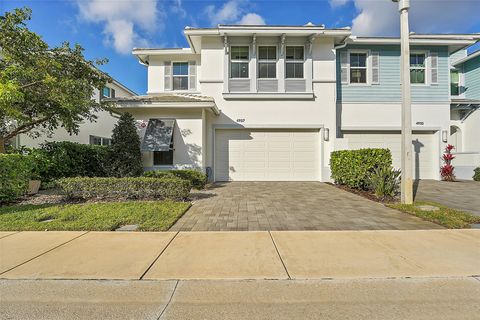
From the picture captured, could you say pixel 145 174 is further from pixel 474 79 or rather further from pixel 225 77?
pixel 474 79

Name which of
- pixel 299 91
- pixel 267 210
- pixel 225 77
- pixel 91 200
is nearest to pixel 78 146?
pixel 91 200

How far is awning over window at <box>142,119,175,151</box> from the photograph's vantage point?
11.9m

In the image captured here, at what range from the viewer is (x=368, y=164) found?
9.83m

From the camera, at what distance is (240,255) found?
4.17m

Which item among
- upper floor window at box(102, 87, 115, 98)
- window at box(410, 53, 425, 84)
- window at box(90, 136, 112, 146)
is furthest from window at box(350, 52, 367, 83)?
upper floor window at box(102, 87, 115, 98)

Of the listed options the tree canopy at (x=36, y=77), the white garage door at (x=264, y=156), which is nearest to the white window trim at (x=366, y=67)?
the white garage door at (x=264, y=156)

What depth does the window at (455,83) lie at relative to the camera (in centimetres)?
1622

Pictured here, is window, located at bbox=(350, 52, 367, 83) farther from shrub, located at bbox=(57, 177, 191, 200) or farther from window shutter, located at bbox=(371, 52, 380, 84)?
shrub, located at bbox=(57, 177, 191, 200)

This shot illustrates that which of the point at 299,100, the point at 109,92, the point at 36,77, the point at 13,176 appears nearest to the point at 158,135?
the point at 36,77

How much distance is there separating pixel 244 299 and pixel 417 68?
16.1m

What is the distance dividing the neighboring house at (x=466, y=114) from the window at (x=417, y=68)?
2.37 meters

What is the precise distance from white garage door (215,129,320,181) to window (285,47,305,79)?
2.90 meters

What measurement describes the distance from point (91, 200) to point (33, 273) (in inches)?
181

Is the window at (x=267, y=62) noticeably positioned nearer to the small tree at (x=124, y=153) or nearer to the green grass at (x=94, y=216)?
the small tree at (x=124, y=153)
